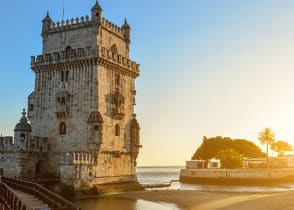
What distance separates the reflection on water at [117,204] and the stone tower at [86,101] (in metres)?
3.52

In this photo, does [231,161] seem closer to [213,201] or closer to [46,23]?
[213,201]

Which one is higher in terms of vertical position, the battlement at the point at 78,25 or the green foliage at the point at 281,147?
the battlement at the point at 78,25

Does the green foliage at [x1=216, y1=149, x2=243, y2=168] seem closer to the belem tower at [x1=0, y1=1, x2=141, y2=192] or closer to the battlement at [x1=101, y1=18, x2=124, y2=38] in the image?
the belem tower at [x1=0, y1=1, x2=141, y2=192]

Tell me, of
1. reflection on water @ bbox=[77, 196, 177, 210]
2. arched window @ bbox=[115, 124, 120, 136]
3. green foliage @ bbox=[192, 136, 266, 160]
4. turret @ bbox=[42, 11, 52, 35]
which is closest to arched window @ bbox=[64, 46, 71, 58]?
turret @ bbox=[42, 11, 52, 35]

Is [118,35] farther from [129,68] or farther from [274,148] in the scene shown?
[274,148]

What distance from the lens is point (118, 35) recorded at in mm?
52562

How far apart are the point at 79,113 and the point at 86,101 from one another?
1.73 m

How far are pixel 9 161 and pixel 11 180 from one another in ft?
45.5

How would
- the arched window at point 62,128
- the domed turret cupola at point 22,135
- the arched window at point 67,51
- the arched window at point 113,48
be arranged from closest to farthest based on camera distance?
the domed turret cupola at point 22,135
the arched window at point 62,128
the arched window at point 67,51
the arched window at point 113,48

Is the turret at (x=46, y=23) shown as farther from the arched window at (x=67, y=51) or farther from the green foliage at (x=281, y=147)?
the green foliage at (x=281, y=147)

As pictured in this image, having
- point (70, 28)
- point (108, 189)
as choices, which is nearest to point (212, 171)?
point (108, 189)

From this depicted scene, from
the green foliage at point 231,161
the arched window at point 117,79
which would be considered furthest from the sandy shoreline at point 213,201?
the green foliage at point 231,161

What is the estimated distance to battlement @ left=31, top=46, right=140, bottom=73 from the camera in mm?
46981

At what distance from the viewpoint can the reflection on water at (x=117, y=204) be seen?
3650cm
